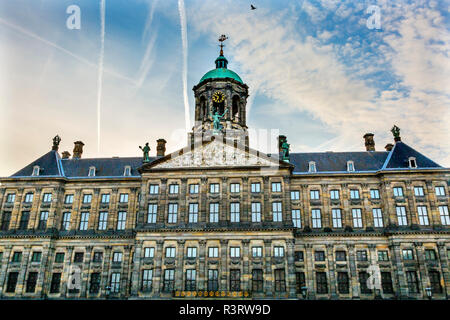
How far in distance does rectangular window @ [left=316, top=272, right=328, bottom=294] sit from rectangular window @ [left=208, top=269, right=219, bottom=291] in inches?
446

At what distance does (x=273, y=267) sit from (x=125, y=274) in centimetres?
1744

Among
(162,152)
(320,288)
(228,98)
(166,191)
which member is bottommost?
(320,288)

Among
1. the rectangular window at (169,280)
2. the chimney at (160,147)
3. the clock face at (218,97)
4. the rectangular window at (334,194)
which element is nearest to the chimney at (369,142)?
the rectangular window at (334,194)

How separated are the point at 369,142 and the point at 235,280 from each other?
27553mm

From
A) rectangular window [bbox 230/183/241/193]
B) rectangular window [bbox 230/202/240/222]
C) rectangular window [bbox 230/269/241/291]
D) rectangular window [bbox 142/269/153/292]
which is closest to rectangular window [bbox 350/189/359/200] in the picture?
rectangular window [bbox 230/183/241/193]

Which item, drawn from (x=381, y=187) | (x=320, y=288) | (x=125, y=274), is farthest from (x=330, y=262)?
(x=125, y=274)

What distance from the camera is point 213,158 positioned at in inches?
1559

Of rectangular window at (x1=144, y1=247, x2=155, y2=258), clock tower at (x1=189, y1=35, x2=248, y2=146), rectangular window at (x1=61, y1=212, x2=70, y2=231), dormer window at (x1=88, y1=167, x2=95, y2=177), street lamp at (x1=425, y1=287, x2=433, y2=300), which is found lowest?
street lamp at (x1=425, y1=287, x2=433, y2=300)

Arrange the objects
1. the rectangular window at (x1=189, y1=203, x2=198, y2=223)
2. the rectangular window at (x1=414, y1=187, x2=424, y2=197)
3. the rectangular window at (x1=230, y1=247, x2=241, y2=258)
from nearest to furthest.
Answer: the rectangular window at (x1=230, y1=247, x2=241, y2=258) < the rectangular window at (x1=189, y1=203, x2=198, y2=223) < the rectangular window at (x1=414, y1=187, x2=424, y2=197)

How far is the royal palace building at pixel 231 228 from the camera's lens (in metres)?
35.8

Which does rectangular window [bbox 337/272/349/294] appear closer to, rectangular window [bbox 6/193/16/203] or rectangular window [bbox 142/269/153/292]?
rectangular window [bbox 142/269/153/292]

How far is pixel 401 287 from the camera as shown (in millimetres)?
36031

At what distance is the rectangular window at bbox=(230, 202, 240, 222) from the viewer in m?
37.5
